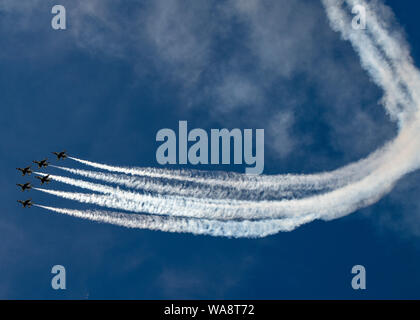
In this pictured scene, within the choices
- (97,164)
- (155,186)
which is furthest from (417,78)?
(97,164)

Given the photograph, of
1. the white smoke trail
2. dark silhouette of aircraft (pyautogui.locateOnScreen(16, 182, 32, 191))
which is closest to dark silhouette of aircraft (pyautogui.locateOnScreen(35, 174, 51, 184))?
dark silhouette of aircraft (pyautogui.locateOnScreen(16, 182, 32, 191))

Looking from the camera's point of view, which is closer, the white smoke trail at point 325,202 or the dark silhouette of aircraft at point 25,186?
the white smoke trail at point 325,202

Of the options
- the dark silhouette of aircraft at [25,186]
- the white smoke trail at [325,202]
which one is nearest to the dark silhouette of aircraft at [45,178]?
the dark silhouette of aircraft at [25,186]

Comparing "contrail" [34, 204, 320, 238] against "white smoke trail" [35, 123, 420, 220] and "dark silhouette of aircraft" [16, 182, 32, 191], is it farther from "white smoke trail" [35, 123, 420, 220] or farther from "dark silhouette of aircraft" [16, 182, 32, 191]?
"dark silhouette of aircraft" [16, 182, 32, 191]

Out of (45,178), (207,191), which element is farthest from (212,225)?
(45,178)

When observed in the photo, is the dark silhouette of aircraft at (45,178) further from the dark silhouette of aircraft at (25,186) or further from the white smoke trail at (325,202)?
the white smoke trail at (325,202)

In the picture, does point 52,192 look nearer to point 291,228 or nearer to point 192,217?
point 192,217

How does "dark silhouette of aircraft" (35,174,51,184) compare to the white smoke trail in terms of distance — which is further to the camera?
"dark silhouette of aircraft" (35,174,51,184)

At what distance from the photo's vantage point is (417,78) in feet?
275

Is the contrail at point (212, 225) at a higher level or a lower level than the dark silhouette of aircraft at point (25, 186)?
lower

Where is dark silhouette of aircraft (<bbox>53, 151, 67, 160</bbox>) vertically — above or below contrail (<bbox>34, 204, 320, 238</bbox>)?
above

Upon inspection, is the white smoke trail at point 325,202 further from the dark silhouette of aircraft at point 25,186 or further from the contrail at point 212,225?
the dark silhouette of aircraft at point 25,186

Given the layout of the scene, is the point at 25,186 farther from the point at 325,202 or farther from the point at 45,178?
the point at 325,202
